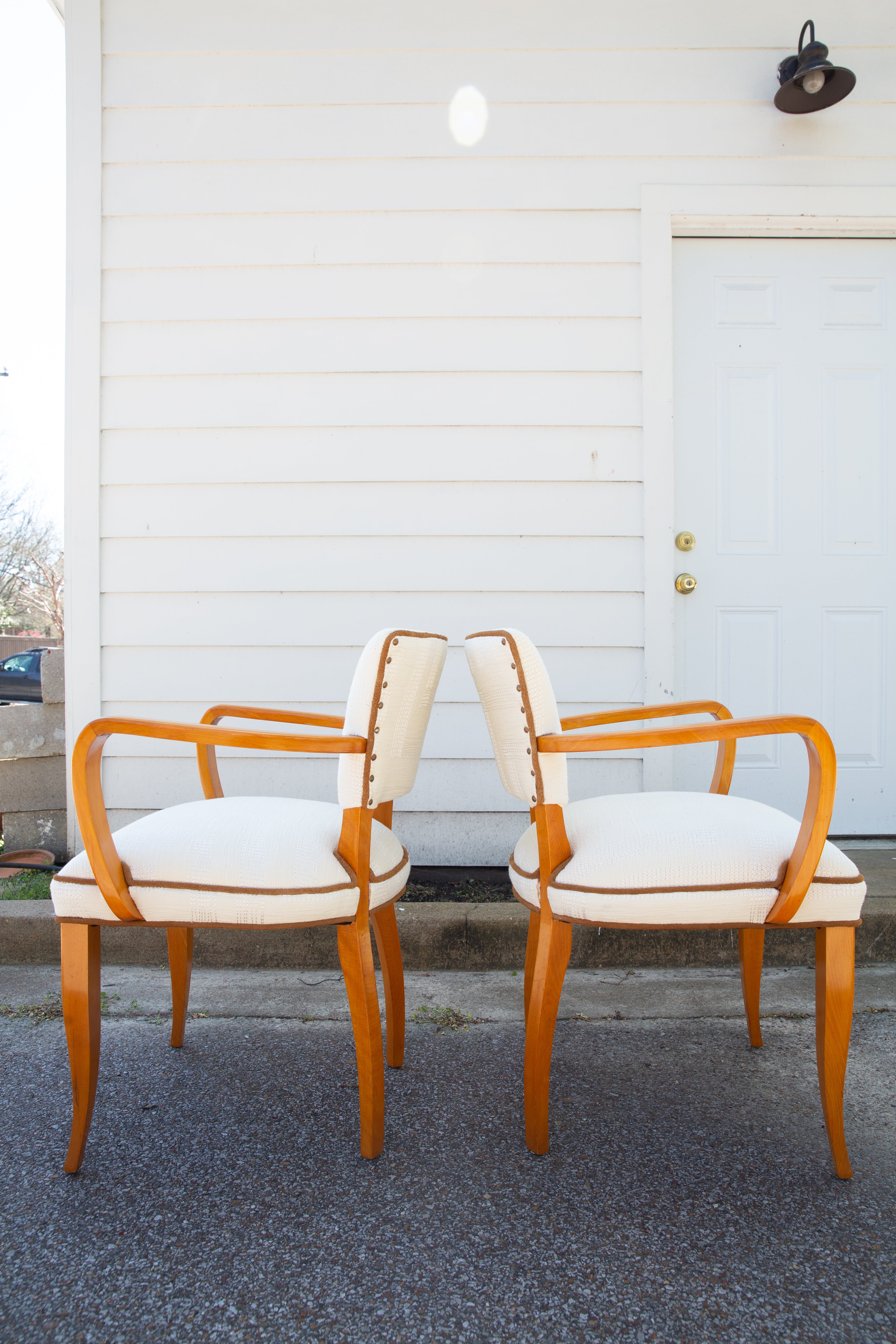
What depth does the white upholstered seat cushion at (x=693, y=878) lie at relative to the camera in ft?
4.07

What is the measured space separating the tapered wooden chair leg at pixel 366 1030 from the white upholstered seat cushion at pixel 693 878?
1.11ft

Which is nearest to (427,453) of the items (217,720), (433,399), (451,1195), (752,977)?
(433,399)

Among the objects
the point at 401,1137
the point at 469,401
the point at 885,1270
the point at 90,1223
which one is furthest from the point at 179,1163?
the point at 469,401

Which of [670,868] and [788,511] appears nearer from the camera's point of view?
[670,868]

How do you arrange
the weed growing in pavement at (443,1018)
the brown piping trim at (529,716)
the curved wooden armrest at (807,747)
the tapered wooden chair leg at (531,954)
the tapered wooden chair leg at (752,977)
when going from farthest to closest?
the weed growing in pavement at (443,1018) → the tapered wooden chair leg at (752,977) → the tapered wooden chair leg at (531,954) → the brown piping trim at (529,716) → the curved wooden armrest at (807,747)

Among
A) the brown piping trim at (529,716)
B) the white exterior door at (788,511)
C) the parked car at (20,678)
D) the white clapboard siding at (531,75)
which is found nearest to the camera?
the brown piping trim at (529,716)

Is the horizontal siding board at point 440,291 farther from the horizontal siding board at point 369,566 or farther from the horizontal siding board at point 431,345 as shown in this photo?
the horizontal siding board at point 369,566

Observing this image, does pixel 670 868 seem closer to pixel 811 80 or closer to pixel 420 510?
pixel 420 510

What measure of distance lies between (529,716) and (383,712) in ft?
0.84

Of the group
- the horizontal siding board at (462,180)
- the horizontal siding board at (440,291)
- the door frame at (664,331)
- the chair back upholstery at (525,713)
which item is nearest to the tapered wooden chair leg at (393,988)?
the chair back upholstery at (525,713)

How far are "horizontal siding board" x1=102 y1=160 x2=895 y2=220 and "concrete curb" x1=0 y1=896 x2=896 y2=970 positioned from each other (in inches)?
92.0

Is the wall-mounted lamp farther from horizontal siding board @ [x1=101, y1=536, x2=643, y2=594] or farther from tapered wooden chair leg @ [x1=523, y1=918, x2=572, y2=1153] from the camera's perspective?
tapered wooden chair leg @ [x1=523, y1=918, x2=572, y2=1153]

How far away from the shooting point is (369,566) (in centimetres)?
259

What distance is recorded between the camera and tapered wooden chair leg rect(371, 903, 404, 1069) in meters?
1.57
